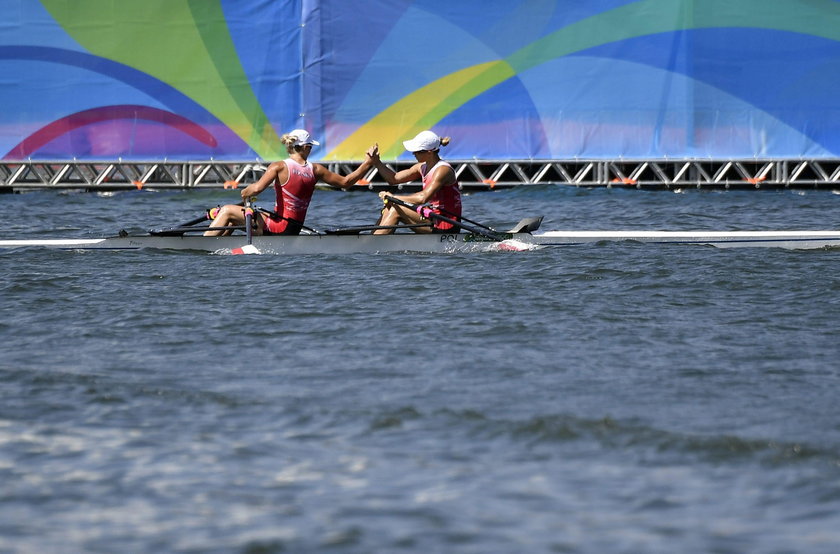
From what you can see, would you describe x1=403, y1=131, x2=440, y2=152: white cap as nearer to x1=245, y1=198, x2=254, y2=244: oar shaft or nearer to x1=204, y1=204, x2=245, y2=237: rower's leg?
x1=245, y1=198, x2=254, y2=244: oar shaft

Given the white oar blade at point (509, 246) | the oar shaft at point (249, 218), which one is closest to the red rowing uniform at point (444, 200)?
the white oar blade at point (509, 246)

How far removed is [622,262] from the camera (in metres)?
12.5

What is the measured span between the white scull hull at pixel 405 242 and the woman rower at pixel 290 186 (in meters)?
0.26

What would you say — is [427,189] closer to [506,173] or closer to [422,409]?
[422,409]

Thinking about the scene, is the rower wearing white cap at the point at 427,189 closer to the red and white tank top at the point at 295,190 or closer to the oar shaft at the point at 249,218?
the red and white tank top at the point at 295,190

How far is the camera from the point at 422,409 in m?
6.58

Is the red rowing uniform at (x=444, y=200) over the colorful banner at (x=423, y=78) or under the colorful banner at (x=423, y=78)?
under

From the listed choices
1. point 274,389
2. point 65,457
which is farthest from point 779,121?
point 65,457

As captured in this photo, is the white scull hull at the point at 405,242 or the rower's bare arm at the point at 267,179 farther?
the white scull hull at the point at 405,242

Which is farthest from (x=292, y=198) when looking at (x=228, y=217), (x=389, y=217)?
(x=389, y=217)

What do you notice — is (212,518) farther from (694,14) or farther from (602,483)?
(694,14)

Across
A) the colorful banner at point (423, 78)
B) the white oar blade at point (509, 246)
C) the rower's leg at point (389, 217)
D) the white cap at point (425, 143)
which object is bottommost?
the white oar blade at point (509, 246)

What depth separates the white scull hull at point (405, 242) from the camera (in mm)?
13375

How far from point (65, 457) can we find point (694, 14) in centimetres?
1978
